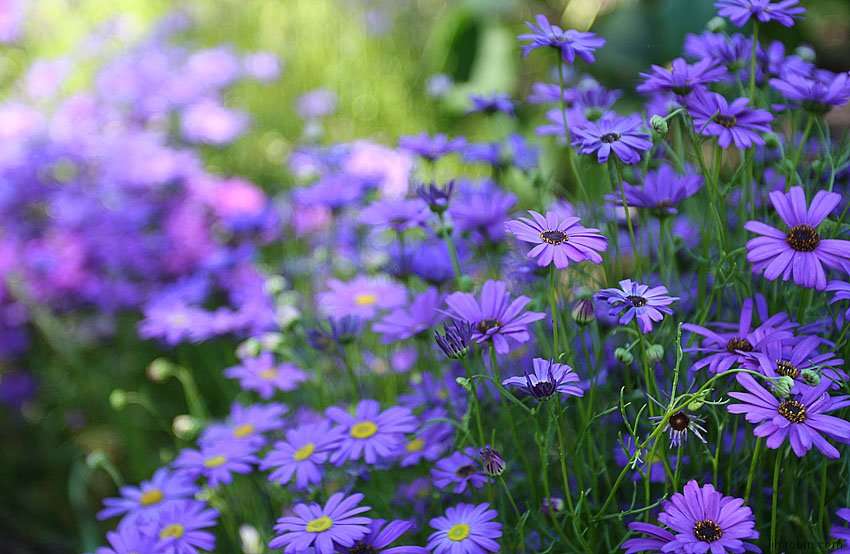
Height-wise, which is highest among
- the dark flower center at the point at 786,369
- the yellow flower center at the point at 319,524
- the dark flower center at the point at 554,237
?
the dark flower center at the point at 554,237

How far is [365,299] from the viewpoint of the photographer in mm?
1318

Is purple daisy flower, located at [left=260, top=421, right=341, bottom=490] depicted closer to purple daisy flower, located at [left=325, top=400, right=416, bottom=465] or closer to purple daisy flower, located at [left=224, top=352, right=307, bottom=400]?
purple daisy flower, located at [left=325, top=400, right=416, bottom=465]

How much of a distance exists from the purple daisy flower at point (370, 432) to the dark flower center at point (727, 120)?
0.53m

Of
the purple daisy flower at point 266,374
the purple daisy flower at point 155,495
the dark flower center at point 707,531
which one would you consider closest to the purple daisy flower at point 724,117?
the dark flower center at point 707,531

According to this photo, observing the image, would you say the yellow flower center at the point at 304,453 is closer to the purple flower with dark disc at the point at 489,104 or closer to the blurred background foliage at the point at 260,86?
the blurred background foliage at the point at 260,86

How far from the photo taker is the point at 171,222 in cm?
222

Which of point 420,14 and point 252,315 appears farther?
point 420,14

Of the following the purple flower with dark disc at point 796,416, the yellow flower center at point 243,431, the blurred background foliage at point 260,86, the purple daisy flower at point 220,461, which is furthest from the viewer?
the blurred background foliage at point 260,86

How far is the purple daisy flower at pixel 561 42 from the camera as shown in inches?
37.3

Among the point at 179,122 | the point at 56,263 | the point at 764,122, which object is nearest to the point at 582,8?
the point at 179,122

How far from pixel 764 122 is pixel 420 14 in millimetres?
2884

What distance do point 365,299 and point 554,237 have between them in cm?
54

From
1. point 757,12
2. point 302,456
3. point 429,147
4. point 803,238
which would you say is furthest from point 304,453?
point 757,12

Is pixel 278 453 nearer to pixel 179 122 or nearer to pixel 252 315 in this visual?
pixel 252 315
